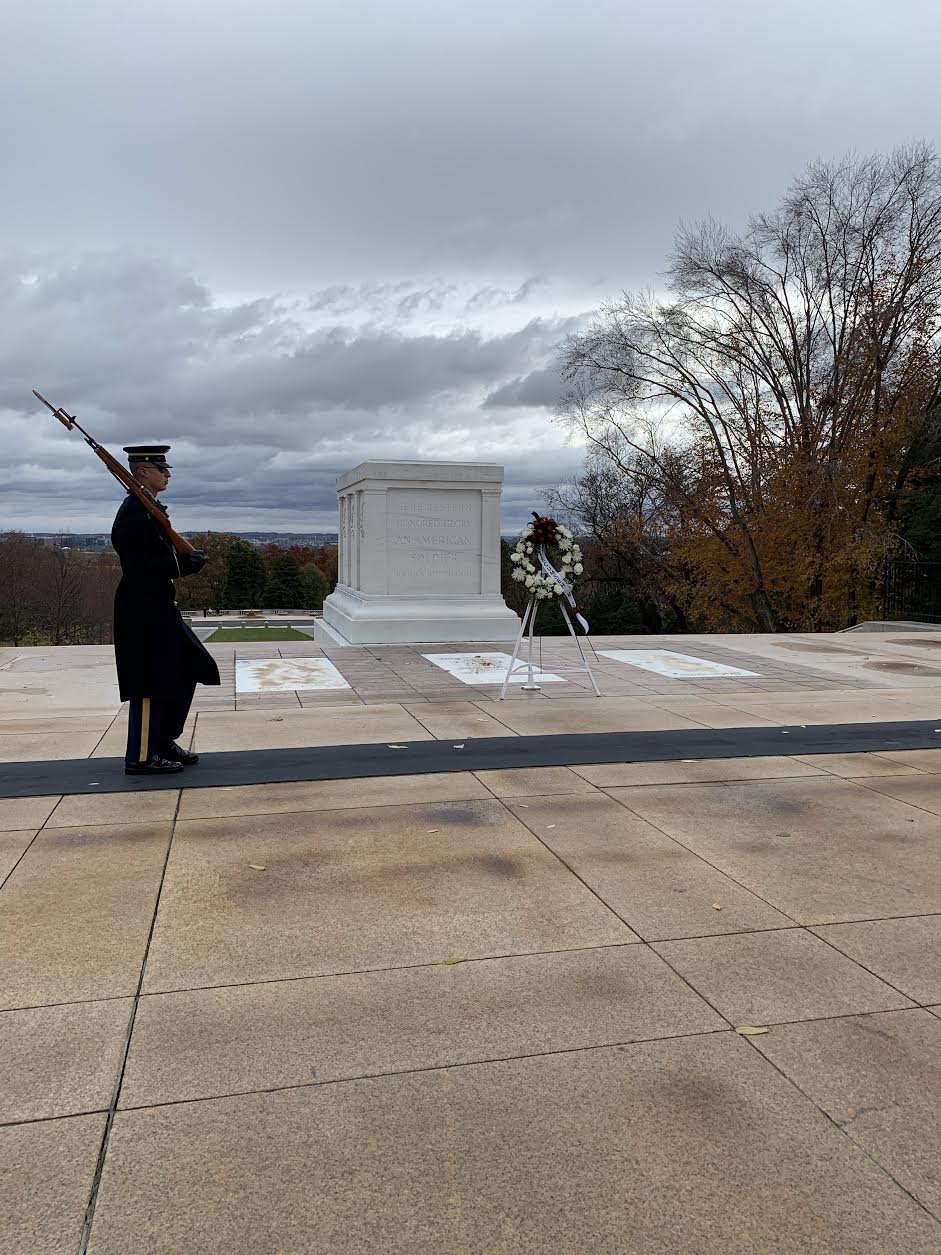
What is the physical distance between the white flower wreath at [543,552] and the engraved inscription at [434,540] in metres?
5.90

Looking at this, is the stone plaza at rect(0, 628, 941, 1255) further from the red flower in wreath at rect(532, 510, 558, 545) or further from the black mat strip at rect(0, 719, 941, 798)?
the red flower in wreath at rect(532, 510, 558, 545)

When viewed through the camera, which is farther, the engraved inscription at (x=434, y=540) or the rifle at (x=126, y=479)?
the engraved inscription at (x=434, y=540)

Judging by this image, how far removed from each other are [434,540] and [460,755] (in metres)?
9.01

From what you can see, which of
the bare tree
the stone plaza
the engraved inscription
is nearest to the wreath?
the stone plaza

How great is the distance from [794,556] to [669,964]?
83.7 ft

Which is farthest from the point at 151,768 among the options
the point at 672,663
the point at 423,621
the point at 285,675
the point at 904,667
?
the point at 904,667

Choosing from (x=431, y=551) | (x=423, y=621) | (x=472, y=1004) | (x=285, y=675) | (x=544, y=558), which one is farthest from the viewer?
(x=431, y=551)

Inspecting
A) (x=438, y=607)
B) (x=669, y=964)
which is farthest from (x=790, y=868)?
(x=438, y=607)

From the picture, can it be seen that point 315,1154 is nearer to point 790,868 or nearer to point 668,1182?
point 668,1182

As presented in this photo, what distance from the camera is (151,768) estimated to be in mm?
6098

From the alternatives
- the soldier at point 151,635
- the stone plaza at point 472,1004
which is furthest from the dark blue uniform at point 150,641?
the stone plaza at point 472,1004

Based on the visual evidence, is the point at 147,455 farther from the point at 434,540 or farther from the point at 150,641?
the point at 434,540

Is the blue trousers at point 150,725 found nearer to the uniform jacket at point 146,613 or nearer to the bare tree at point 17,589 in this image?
the uniform jacket at point 146,613

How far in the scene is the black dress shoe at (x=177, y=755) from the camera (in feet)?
20.3
